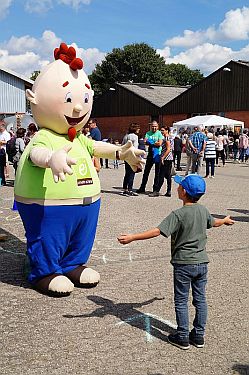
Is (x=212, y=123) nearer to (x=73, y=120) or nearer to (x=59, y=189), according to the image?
(x=73, y=120)

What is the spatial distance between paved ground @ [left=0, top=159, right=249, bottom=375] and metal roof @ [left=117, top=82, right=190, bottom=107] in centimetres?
3521

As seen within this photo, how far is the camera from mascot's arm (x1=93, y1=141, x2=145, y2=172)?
5.23 meters

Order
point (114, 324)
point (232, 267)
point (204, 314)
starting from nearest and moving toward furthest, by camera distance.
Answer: point (204, 314) < point (114, 324) < point (232, 267)

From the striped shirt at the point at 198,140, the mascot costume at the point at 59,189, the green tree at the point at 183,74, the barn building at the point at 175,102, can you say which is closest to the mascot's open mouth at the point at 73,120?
the mascot costume at the point at 59,189

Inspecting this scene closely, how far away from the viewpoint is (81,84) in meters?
4.96

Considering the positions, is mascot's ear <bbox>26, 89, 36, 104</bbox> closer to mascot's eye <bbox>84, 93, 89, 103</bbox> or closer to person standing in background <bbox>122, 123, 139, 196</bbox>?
mascot's eye <bbox>84, 93, 89, 103</bbox>

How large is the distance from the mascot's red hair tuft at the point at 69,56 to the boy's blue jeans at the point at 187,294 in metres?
2.46

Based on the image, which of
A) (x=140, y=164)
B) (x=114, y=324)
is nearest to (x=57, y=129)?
(x=140, y=164)

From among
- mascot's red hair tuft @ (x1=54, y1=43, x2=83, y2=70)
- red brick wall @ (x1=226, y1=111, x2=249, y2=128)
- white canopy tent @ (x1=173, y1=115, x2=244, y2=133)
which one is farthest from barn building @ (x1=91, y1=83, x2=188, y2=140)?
mascot's red hair tuft @ (x1=54, y1=43, x2=83, y2=70)

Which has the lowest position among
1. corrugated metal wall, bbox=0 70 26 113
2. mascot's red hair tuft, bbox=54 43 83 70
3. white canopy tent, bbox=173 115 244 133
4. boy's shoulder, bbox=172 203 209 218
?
boy's shoulder, bbox=172 203 209 218

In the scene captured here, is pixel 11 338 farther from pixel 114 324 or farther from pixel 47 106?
pixel 47 106

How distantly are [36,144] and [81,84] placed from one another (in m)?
0.82

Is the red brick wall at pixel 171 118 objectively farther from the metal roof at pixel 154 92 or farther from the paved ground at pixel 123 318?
the paved ground at pixel 123 318

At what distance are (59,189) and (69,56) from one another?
144 cm
